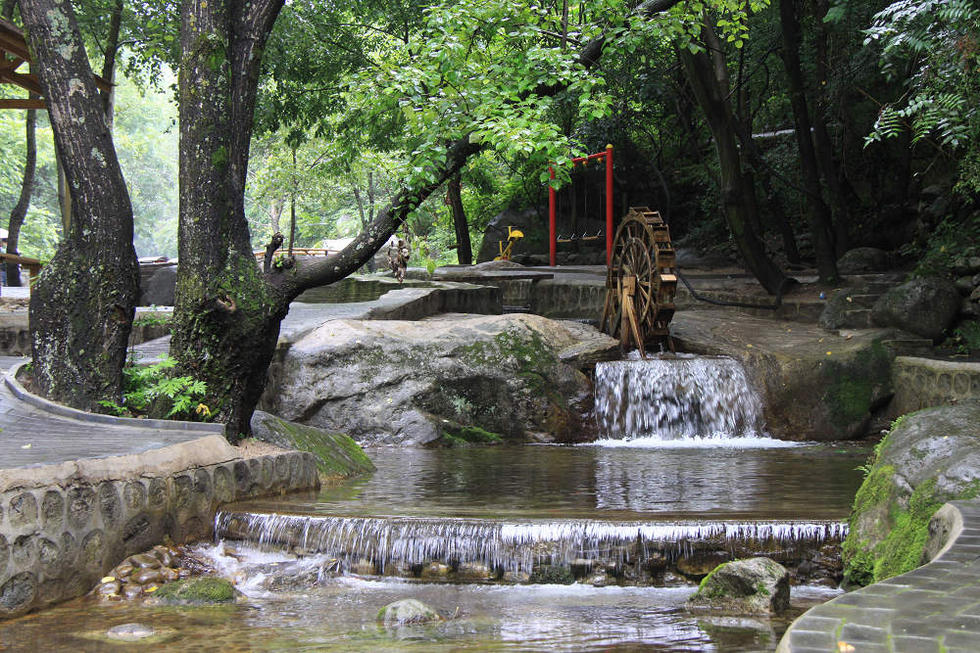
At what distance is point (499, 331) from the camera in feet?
39.4

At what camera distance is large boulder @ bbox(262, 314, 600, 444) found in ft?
36.6

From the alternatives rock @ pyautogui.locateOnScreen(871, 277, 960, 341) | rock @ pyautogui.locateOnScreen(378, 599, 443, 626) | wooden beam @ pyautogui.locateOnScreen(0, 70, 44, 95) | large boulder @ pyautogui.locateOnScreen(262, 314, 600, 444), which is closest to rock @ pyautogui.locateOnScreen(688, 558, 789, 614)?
rock @ pyautogui.locateOnScreen(378, 599, 443, 626)

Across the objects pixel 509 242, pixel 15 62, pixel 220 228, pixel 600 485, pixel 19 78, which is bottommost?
pixel 600 485

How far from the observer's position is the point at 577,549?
19.1 feet

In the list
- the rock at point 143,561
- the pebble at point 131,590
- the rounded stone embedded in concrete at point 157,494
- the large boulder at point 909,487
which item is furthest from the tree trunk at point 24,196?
the large boulder at point 909,487

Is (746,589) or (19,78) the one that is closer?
(746,589)

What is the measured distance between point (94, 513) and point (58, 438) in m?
1.12

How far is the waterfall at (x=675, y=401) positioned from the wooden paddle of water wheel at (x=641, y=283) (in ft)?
3.54

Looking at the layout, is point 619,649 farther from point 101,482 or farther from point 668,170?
point 668,170

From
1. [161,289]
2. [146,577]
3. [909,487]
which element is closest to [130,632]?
[146,577]

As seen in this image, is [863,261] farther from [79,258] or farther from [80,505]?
[80,505]

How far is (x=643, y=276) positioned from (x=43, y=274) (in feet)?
28.6

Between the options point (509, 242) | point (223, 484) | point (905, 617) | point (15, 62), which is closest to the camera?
point (905, 617)

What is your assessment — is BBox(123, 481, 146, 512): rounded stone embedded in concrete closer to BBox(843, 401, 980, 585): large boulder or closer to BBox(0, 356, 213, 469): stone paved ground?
BBox(0, 356, 213, 469): stone paved ground
